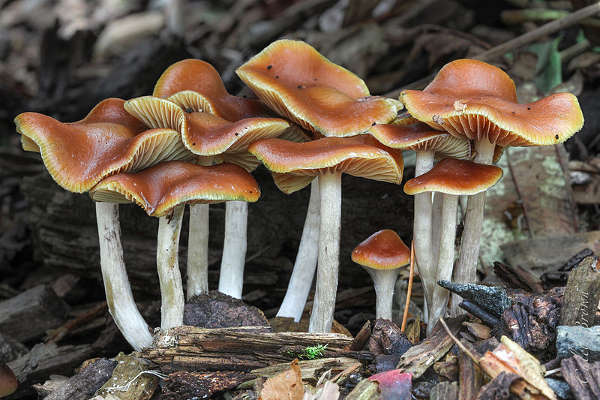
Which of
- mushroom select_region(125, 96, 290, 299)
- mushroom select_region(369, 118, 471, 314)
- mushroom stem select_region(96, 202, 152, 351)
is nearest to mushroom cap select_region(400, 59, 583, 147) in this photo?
mushroom select_region(369, 118, 471, 314)

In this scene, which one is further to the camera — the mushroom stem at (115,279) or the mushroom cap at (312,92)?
the mushroom stem at (115,279)

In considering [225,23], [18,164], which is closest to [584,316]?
[18,164]

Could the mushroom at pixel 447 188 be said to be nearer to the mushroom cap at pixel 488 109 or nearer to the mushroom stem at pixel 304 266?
the mushroom cap at pixel 488 109

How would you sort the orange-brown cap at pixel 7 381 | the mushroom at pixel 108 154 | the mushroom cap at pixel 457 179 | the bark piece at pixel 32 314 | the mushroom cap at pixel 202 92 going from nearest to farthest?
the mushroom cap at pixel 457 179, the mushroom at pixel 108 154, the mushroom cap at pixel 202 92, the orange-brown cap at pixel 7 381, the bark piece at pixel 32 314

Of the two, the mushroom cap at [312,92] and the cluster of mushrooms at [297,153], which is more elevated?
the mushroom cap at [312,92]

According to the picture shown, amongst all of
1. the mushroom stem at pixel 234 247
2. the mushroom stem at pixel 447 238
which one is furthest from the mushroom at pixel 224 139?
the mushroom stem at pixel 447 238

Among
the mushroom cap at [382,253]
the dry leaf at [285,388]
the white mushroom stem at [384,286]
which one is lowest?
the dry leaf at [285,388]

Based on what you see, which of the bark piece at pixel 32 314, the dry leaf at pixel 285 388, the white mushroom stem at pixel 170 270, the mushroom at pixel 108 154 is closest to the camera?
the dry leaf at pixel 285 388

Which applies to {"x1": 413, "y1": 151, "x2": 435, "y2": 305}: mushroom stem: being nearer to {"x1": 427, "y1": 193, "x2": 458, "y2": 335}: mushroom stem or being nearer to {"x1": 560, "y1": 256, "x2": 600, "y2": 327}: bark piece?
{"x1": 427, "y1": 193, "x2": 458, "y2": 335}: mushroom stem
